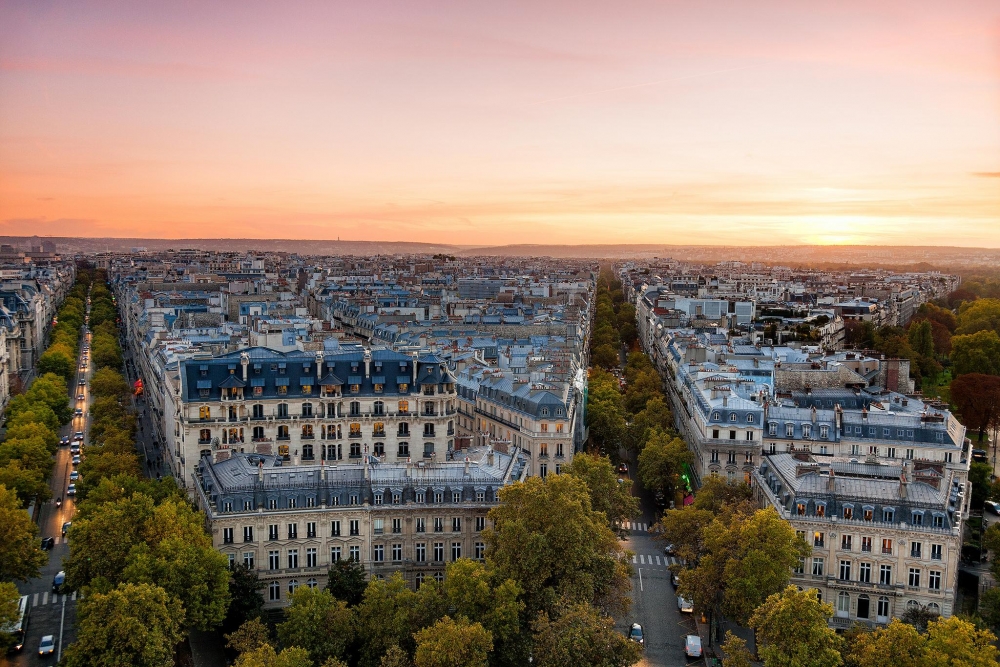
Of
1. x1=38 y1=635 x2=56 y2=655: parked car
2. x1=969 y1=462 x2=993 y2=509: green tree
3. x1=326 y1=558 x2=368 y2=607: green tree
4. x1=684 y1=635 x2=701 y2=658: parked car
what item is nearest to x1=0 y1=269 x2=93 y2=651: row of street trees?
x1=38 y1=635 x2=56 y2=655: parked car

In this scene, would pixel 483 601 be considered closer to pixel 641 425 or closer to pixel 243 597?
pixel 243 597

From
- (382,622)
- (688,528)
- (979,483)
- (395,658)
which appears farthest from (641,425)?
(395,658)

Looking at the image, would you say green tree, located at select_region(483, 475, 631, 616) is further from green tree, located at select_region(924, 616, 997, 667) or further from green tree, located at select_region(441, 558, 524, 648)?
green tree, located at select_region(924, 616, 997, 667)

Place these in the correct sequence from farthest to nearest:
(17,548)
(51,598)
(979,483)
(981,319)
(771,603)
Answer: (981,319) < (979,483) < (51,598) < (17,548) < (771,603)

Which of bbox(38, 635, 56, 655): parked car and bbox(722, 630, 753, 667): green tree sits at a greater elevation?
bbox(722, 630, 753, 667): green tree

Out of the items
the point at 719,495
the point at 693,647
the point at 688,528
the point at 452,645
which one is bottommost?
the point at 693,647

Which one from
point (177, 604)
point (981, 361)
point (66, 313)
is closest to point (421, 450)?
point (177, 604)
